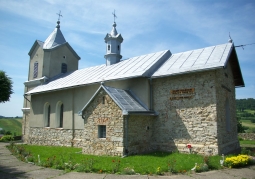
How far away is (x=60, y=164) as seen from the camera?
368 inches

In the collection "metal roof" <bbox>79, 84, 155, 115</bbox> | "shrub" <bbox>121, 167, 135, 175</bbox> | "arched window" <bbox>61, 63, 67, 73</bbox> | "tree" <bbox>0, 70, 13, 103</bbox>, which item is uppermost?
"arched window" <bbox>61, 63, 67, 73</bbox>

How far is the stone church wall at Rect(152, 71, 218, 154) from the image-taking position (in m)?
11.8

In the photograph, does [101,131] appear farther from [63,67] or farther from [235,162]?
[63,67]

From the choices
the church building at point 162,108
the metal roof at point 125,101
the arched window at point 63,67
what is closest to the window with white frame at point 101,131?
the church building at point 162,108

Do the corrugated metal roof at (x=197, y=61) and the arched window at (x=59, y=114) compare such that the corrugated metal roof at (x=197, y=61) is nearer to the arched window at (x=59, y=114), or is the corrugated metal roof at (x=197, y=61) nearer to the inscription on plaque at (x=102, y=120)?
the inscription on plaque at (x=102, y=120)

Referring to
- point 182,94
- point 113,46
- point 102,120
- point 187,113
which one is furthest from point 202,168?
point 113,46

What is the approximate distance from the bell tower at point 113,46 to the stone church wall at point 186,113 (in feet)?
25.1

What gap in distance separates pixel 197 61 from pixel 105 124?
6879 mm

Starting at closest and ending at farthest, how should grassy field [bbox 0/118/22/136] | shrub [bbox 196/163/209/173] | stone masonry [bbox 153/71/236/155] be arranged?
1. shrub [bbox 196/163/209/173]
2. stone masonry [bbox 153/71/236/155]
3. grassy field [bbox 0/118/22/136]

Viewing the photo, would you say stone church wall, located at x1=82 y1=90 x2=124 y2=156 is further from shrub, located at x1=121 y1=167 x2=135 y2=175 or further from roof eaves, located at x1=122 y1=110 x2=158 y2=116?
shrub, located at x1=121 y1=167 x2=135 y2=175

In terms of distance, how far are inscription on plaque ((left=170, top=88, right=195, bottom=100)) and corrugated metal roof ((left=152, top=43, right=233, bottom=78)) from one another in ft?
3.82

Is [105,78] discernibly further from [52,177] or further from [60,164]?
[52,177]

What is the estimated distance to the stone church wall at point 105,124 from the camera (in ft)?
38.1

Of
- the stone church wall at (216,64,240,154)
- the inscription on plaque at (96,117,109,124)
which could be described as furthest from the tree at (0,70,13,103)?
the stone church wall at (216,64,240,154)
